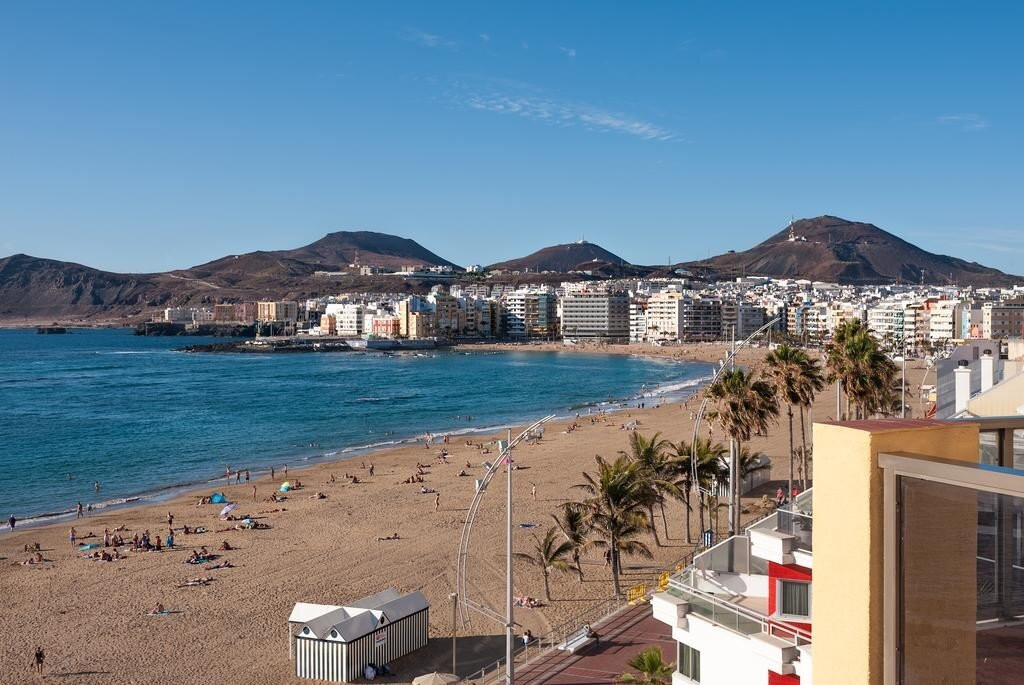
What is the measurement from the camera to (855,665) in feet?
6.66

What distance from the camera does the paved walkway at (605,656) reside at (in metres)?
12.9

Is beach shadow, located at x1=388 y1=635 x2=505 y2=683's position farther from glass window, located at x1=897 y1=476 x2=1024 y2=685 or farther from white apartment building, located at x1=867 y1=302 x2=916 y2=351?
white apartment building, located at x1=867 y1=302 x2=916 y2=351

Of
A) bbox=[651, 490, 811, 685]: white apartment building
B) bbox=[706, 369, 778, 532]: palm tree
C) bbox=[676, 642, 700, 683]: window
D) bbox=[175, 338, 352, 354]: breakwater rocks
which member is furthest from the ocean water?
bbox=[651, 490, 811, 685]: white apartment building

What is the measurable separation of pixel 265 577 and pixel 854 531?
20196mm

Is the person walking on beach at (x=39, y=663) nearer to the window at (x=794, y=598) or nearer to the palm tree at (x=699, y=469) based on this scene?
the palm tree at (x=699, y=469)

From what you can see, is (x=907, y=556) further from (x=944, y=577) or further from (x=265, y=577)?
(x=265, y=577)

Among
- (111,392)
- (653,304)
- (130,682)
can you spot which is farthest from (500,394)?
(653,304)

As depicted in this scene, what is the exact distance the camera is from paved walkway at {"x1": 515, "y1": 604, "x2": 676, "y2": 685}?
12906 mm

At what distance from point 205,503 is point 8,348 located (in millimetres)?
132371

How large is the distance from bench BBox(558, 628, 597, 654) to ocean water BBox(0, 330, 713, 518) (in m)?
22.3

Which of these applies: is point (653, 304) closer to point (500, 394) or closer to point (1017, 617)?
point (500, 394)

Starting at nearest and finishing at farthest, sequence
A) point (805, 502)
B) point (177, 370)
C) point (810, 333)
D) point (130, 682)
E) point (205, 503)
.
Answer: point (805, 502), point (130, 682), point (205, 503), point (177, 370), point (810, 333)

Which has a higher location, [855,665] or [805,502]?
[855,665]

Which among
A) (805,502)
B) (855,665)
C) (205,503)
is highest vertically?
(855,665)
